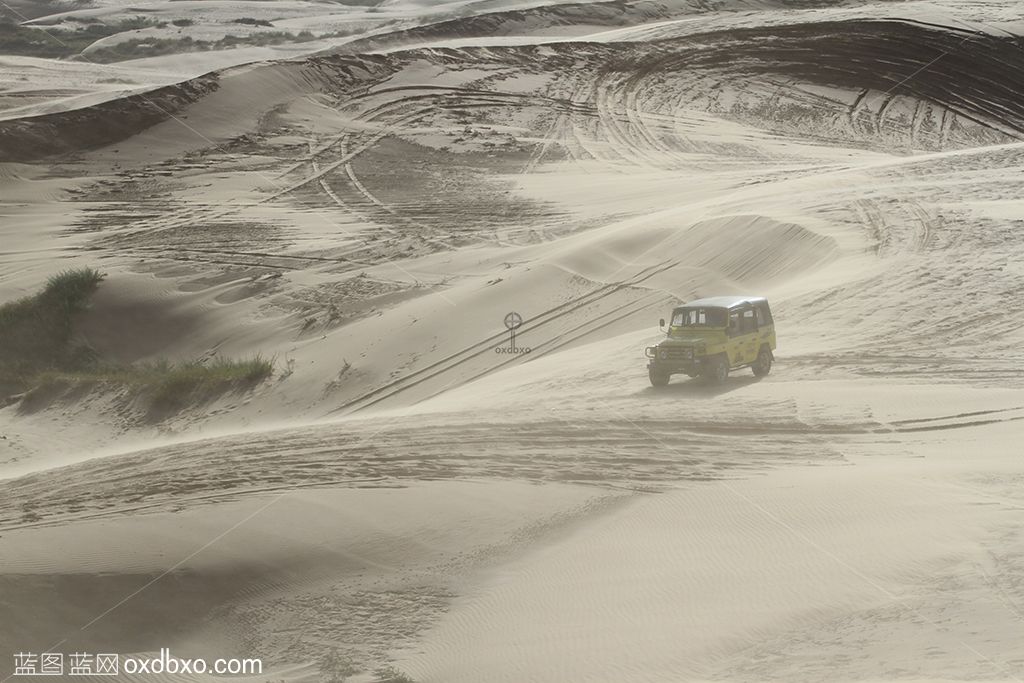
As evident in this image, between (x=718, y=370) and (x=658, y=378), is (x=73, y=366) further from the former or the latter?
(x=718, y=370)

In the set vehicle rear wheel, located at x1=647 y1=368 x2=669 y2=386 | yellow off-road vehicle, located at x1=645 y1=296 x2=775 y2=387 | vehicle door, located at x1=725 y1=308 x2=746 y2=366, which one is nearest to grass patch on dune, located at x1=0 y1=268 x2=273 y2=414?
vehicle rear wheel, located at x1=647 y1=368 x2=669 y2=386

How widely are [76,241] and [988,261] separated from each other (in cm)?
1659

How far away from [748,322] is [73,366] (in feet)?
36.5

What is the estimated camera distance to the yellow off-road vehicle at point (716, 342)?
13766 millimetres

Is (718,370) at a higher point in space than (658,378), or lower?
higher

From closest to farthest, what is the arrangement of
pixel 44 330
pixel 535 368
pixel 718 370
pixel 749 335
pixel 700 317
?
pixel 718 370
pixel 749 335
pixel 700 317
pixel 535 368
pixel 44 330

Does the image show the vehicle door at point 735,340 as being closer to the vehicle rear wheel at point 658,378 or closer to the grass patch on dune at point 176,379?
the vehicle rear wheel at point 658,378

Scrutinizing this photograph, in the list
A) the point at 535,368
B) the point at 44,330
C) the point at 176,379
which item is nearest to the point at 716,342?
the point at 535,368

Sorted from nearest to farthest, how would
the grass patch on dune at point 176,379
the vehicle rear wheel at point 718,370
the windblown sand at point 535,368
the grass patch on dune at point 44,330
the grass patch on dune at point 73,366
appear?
1. the windblown sand at point 535,368
2. the vehicle rear wheel at point 718,370
3. the grass patch on dune at point 176,379
4. the grass patch on dune at point 73,366
5. the grass patch on dune at point 44,330

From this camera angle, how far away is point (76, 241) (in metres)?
23.3

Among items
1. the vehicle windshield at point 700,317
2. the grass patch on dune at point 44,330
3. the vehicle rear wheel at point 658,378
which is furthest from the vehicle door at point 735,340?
the grass patch on dune at point 44,330

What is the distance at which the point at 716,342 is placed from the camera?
1381 centimetres

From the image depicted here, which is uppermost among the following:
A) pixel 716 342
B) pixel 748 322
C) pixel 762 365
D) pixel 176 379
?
pixel 748 322

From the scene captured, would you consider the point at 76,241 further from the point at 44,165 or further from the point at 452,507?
the point at 452,507
